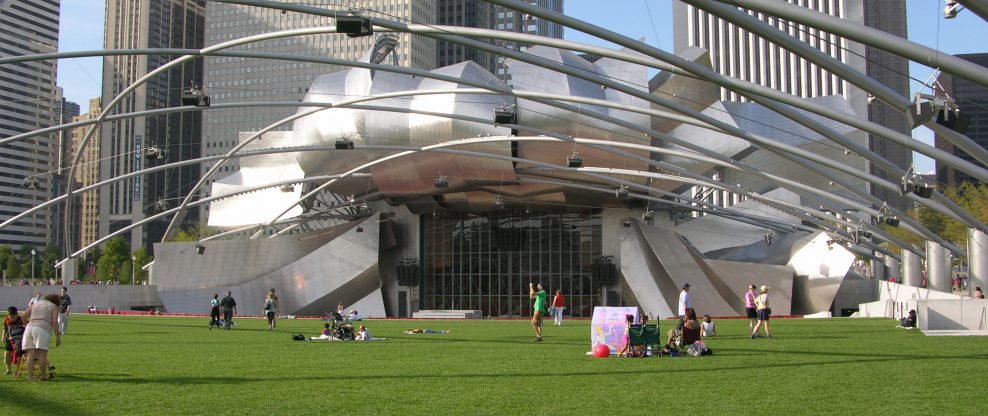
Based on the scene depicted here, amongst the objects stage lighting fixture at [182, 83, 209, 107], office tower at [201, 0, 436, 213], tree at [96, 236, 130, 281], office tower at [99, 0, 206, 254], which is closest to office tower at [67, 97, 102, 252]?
office tower at [99, 0, 206, 254]

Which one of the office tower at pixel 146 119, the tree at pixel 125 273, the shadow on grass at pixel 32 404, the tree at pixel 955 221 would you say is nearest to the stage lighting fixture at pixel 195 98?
the shadow on grass at pixel 32 404

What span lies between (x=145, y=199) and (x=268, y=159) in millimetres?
81861

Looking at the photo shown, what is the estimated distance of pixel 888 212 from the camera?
37156 mm

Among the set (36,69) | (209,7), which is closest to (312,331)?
(36,69)

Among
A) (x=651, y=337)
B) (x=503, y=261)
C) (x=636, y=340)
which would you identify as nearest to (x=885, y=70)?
(x=503, y=261)

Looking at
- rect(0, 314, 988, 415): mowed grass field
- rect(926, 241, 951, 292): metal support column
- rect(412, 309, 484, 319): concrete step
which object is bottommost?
rect(412, 309, 484, 319): concrete step

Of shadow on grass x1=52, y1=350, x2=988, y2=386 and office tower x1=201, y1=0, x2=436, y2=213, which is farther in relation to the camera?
office tower x1=201, y1=0, x2=436, y2=213

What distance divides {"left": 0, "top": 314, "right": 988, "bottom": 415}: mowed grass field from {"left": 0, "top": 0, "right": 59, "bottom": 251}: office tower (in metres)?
31.7

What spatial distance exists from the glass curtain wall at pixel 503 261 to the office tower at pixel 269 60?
70317 millimetres

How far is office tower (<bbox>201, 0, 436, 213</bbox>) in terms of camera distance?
128 m

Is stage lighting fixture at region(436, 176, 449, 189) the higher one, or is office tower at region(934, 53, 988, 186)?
office tower at region(934, 53, 988, 186)

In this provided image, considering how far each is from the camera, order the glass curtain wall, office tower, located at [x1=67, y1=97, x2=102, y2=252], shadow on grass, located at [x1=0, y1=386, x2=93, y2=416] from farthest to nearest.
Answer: office tower, located at [x1=67, y1=97, x2=102, y2=252]
the glass curtain wall
shadow on grass, located at [x1=0, y1=386, x2=93, y2=416]

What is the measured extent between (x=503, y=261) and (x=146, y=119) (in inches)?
3286

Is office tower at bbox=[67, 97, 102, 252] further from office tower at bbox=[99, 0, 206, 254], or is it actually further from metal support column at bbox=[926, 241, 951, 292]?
metal support column at bbox=[926, 241, 951, 292]
